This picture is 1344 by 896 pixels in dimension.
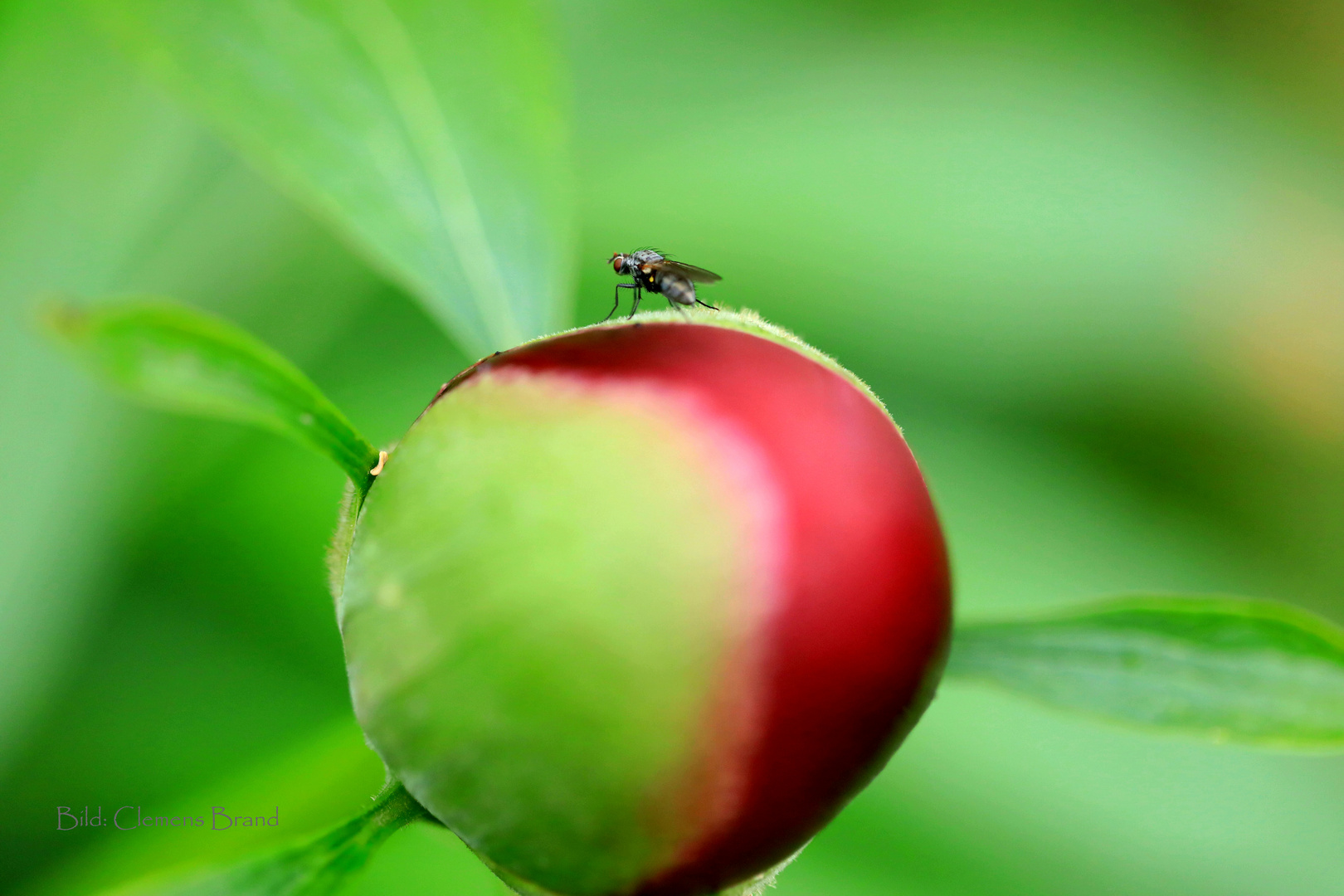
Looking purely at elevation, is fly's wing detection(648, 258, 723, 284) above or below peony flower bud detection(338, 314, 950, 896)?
above

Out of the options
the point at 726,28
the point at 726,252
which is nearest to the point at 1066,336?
the point at 726,252

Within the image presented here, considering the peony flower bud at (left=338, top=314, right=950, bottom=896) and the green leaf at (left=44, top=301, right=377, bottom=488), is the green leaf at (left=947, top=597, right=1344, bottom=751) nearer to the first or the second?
the peony flower bud at (left=338, top=314, right=950, bottom=896)

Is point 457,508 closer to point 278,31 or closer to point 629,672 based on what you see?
point 629,672

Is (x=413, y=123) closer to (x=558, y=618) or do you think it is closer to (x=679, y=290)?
(x=679, y=290)

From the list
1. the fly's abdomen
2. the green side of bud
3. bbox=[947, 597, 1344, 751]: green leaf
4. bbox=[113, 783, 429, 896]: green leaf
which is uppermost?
the fly's abdomen

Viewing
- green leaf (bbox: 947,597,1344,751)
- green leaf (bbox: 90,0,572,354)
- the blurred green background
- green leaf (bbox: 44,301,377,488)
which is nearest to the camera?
green leaf (bbox: 44,301,377,488)

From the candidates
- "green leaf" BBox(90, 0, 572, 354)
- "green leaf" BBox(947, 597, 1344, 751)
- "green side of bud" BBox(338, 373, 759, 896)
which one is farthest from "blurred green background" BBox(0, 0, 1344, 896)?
"green leaf" BBox(947, 597, 1344, 751)

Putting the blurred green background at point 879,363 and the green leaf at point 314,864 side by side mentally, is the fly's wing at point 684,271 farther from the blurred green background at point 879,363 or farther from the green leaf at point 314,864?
the blurred green background at point 879,363

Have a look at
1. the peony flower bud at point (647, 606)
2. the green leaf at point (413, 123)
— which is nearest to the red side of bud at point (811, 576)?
the peony flower bud at point (647, 606)
